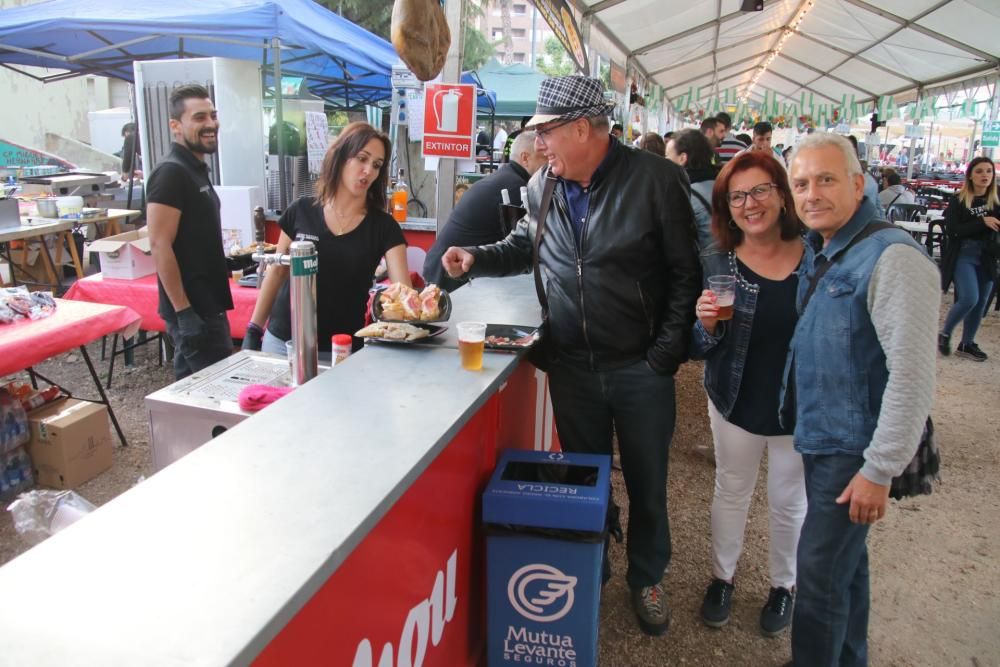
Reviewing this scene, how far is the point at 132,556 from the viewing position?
3.59 ft

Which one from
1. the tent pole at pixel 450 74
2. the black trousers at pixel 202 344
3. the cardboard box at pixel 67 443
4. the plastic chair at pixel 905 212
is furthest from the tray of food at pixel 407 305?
the plastic chair at pixel 905 212

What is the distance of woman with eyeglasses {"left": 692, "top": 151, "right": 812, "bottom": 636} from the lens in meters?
2.39

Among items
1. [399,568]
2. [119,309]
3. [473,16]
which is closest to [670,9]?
[119,309]

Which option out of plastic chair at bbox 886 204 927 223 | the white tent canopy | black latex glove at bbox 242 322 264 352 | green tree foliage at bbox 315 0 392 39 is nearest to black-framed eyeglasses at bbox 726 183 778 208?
black latex glove at bbox 242 322 264 352

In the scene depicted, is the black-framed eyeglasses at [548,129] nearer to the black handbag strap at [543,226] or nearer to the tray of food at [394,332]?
the black handbag strap at [543,226]

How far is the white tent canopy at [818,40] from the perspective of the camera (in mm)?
10812

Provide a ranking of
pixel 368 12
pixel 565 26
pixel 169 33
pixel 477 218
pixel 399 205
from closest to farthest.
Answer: pixel 477 218 → pixel 399 205 → pixel 169 33 → pixel 565 26 → pixel 368 12

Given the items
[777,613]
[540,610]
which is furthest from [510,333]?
[777,613]

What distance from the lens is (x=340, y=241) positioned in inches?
121

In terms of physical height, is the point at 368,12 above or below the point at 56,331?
above

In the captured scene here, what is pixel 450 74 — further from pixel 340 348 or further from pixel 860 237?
pixel 860 237

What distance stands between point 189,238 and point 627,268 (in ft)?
7.21

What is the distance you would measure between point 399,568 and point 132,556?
2.03 ft

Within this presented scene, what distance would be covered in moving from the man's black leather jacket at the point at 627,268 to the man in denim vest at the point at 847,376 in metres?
0.43
